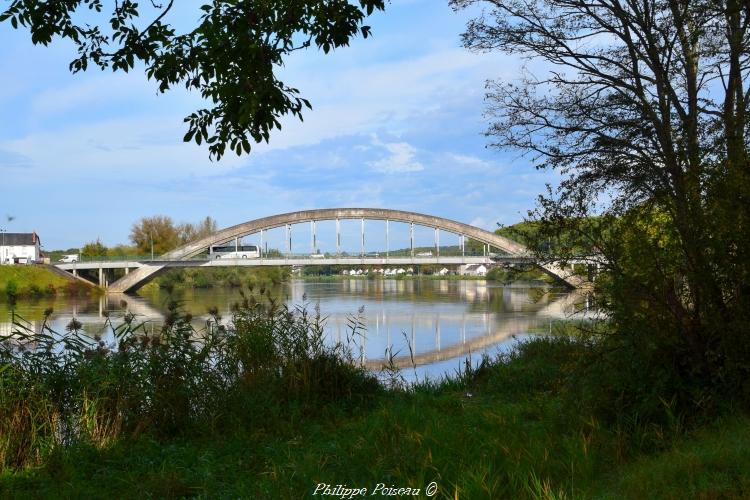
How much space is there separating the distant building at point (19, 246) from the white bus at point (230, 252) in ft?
63.6

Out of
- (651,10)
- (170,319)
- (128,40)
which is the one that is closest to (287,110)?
(128,40)

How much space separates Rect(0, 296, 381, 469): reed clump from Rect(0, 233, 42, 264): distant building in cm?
5562

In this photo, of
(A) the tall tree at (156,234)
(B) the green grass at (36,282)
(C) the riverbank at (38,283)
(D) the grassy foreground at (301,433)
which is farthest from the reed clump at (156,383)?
(A) the tall tree at (156,234)

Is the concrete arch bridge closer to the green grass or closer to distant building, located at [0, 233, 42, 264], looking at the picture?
the green grass

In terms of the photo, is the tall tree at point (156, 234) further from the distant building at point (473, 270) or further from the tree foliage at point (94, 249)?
the distant building at point (473, 270)

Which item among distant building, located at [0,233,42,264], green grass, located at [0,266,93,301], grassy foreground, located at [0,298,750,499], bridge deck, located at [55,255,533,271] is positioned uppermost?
distant building, located at [0,233,42,264]

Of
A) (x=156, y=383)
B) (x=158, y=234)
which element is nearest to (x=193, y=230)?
(x=158, y=234)

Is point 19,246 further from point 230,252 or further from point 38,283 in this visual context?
point 230,252

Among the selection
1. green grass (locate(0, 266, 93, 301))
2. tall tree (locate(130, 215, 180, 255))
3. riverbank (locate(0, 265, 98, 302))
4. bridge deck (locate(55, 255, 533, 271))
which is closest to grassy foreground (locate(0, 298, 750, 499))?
bridge deck (locate(55, 255, 533, 271))

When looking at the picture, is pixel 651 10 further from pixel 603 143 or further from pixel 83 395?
pixel 83 395

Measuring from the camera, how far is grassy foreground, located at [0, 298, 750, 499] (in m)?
3.02

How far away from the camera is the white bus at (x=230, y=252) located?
1757 inches

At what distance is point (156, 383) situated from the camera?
4910mm

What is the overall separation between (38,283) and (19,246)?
19.8 metres
